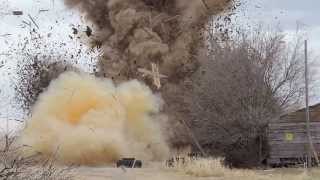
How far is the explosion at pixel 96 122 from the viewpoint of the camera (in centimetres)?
3569

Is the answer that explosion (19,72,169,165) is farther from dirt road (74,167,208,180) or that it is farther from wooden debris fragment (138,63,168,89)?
dirt road (74,167,208,180)

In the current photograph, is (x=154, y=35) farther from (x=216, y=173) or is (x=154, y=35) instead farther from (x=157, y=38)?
(x=216, y=173)

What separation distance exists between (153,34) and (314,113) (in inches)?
451

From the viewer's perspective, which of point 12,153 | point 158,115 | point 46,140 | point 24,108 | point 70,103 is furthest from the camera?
point 24,108

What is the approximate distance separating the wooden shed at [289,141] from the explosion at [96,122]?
6.88 meters

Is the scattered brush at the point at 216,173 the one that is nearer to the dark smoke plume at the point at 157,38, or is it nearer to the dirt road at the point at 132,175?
the dirt road at the point at 132,175

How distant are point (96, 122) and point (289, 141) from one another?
10.7 meters

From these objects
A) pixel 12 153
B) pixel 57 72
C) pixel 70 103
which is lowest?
pixel 12 153

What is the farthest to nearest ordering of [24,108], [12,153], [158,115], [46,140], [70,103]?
[24,108]
[158,115]
[70,103]
[46,140]
[12,153]

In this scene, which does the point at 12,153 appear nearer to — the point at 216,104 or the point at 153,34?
the point at 216,104

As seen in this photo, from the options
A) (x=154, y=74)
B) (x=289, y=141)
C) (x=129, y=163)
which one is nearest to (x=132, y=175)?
(x=129, y=163)

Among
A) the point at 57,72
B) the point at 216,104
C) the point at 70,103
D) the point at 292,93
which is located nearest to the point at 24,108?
the point at 57,72

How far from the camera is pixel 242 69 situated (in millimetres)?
39250

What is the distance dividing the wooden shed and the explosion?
22.6 ft
